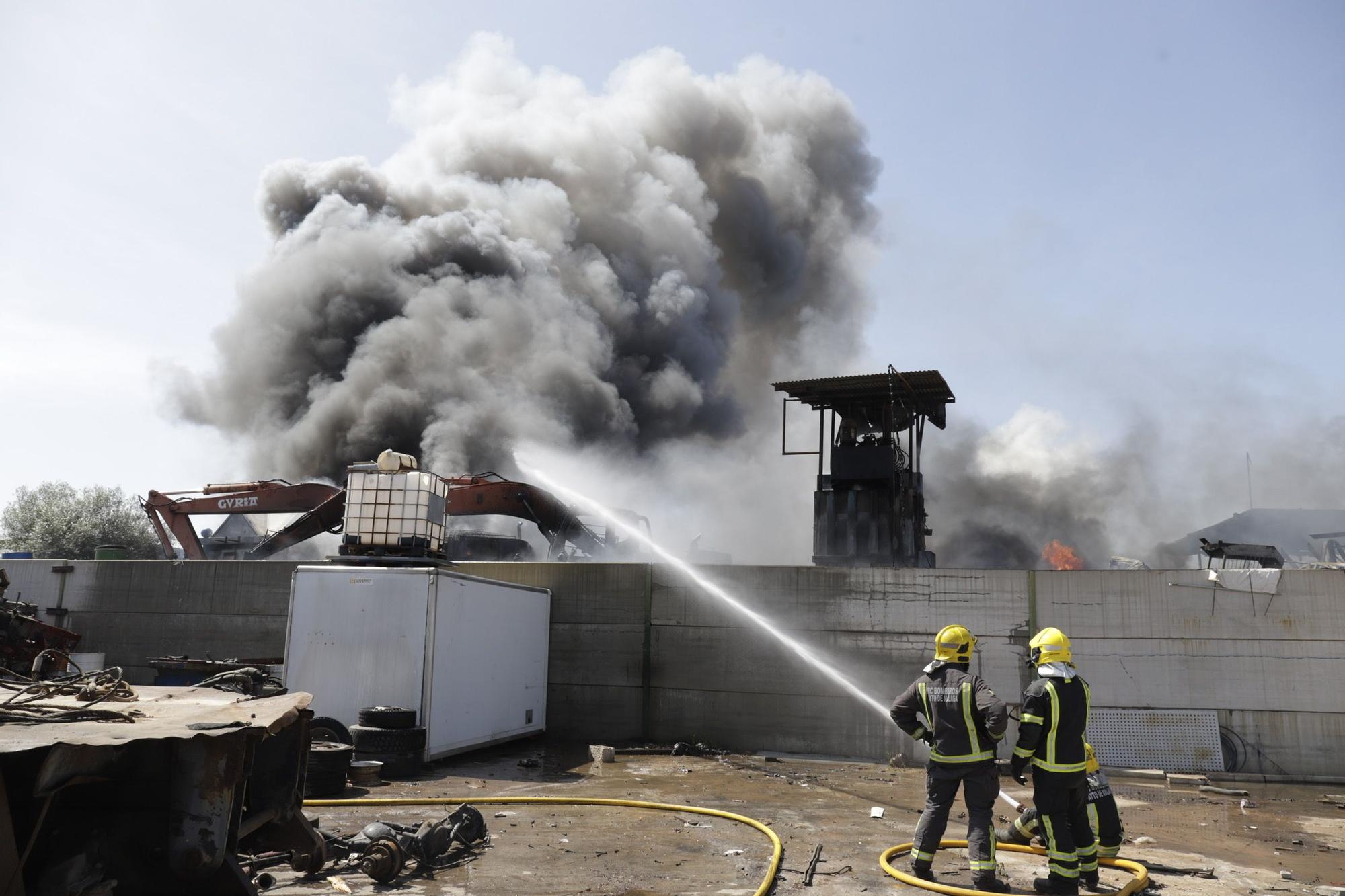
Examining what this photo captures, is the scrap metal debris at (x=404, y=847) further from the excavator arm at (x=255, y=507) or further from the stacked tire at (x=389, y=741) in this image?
the excavator arm at (x=255, y=507)

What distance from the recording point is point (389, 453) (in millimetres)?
11055

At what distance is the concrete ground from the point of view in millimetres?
5707

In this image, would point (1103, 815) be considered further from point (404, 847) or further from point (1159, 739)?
point (1159, 739)

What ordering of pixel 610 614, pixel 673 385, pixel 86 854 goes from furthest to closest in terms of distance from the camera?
pixel 673 385 → pixel 610 614 → pixel 86 854

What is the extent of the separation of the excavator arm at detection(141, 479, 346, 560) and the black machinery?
8.98 meters

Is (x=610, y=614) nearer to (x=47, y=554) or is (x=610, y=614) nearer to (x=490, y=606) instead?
(x=490, y=606)

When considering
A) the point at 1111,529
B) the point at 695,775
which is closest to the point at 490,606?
the point at 695,775

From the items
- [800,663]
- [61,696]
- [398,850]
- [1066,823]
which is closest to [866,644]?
[800,663]

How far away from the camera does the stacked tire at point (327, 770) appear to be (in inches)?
316

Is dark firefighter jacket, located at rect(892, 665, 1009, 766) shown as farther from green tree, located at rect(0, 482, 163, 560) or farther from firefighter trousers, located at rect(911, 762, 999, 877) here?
green tree, located at rect(0, 482, 163, 560)

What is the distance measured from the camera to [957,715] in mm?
5727

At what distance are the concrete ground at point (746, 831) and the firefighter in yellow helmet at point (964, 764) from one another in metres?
0.32

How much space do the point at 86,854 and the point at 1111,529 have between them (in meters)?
39.3

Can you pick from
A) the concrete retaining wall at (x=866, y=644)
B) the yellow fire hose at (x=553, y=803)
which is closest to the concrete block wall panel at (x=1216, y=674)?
the concrete retaining wall at (x=866, y=644)
